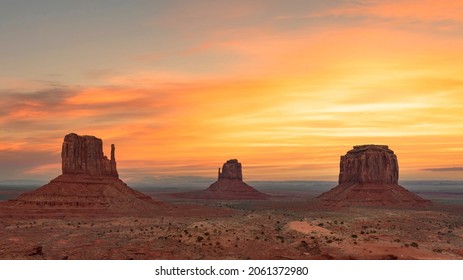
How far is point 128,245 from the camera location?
56.5 meters

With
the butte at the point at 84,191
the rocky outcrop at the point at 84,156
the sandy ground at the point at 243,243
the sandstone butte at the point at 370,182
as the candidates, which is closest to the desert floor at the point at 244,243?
the sandy ground at the point at 243,243

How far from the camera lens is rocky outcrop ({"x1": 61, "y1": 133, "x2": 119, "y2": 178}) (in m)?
127

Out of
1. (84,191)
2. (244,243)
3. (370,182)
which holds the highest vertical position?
(84,191)

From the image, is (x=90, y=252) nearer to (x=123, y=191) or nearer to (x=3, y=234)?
(x=3, y=234)

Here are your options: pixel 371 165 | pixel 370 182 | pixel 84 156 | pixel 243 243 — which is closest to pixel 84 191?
pixel 84 156

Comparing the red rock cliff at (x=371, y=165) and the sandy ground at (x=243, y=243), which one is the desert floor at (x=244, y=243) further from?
the red rock cliff at (x=371, y=165)

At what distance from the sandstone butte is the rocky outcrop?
74.1 metres

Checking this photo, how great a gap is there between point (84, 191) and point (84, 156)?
1277 centimetres

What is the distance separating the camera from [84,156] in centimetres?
12862

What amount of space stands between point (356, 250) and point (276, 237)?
11787 mm

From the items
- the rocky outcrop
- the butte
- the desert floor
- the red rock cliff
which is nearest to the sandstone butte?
the red rock cliff

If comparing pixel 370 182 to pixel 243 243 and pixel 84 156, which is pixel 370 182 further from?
pixel 243 243

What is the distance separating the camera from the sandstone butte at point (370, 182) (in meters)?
151
